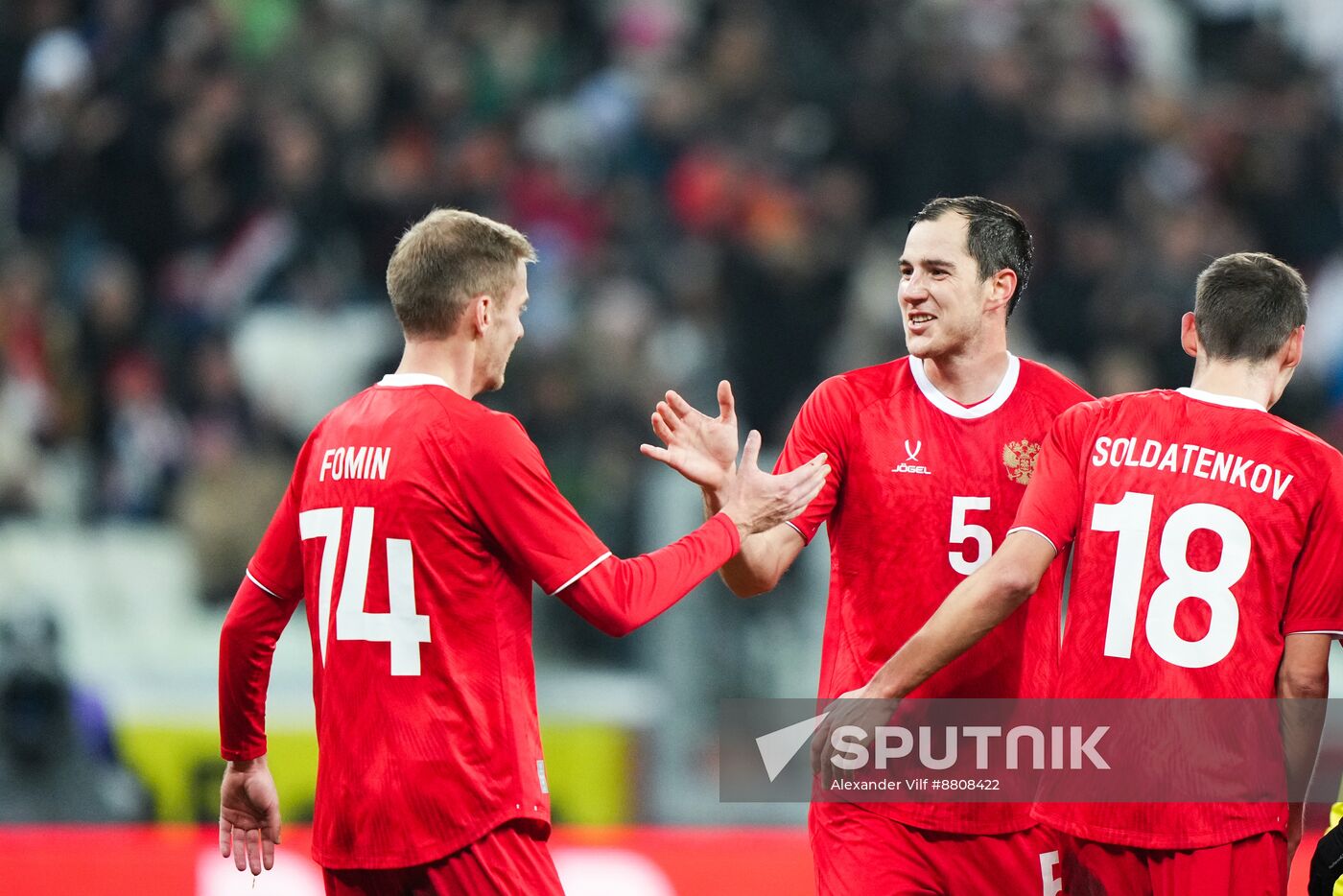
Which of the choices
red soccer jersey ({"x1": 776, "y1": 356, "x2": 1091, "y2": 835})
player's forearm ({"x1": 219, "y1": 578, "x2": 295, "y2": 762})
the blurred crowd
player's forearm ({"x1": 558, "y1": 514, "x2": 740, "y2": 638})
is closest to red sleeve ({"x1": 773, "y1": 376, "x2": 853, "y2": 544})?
red soccer jersey ({"x1": 776, "y1": 356, "x2": 1091, "y2": 835})

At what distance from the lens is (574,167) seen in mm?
10227

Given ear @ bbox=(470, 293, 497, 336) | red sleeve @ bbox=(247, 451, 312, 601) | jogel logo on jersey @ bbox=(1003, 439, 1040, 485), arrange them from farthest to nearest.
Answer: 1. jogel logo on jersey @ bbox=(1003, 439, 1040, 485)
2. red sleeve @ bbox=(247, 451, 312, 601)
3. ear @ bbox=(470, 293, 497, 336)

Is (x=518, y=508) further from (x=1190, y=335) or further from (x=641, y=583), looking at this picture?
(x=1190, y=335)

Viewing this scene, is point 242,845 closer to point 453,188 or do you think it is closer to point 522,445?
point 522,445

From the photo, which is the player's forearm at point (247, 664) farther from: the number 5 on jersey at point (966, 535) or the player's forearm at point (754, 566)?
the number 5 on jersey at point (966, 535)

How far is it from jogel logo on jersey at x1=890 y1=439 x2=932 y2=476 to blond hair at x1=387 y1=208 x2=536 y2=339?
3.72 ft

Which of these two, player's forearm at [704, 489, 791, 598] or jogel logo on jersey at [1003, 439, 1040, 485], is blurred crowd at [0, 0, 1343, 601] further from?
jogel logo on jersey at [1003, 439, 1040, 485]

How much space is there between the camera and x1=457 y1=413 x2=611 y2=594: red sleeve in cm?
343

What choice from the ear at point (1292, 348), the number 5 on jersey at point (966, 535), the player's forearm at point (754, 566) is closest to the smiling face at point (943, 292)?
the number 5 on jersey at point (966, 535)

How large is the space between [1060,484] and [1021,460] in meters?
0.42

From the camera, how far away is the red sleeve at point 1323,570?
11.5 ft

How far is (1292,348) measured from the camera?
Result: 3.67 m

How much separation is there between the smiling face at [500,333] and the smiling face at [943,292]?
1.02 metres

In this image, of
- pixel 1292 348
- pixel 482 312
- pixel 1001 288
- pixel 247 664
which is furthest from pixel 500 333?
pixel 1292 348
